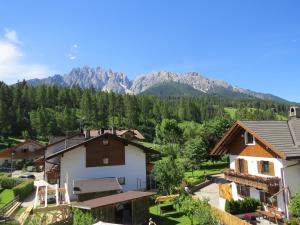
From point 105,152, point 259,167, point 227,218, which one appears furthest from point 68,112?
point 227,218

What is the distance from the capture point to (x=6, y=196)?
42250 millimetres

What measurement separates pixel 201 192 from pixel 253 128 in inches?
Result: 610

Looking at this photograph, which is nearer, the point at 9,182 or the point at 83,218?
→ the point at 83,218

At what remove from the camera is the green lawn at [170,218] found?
24.2 meters

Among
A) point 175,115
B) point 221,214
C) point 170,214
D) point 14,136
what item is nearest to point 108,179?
point 170,214

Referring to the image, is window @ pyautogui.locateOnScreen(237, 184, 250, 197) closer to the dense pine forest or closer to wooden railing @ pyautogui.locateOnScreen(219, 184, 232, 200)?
wooden railing @ pyautogui.locateOnScreen(219, 184, 232, 200)

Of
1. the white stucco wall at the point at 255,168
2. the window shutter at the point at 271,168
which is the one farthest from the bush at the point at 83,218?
the window shutter at the point at 271,168

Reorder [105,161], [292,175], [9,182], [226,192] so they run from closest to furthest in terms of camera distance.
Result: 1. [292,175]
2. [226,192]
3. [105,161]
4. [9,182]

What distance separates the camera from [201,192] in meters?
40.6

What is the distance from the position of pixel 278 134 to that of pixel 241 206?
7.01 metres

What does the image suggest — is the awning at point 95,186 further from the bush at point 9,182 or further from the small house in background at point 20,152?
the small house in background at point 20,152

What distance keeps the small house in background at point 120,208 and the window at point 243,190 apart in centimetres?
1050

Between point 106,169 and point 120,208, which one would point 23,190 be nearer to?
point 106,169

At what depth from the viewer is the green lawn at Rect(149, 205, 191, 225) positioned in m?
→ 24.2
